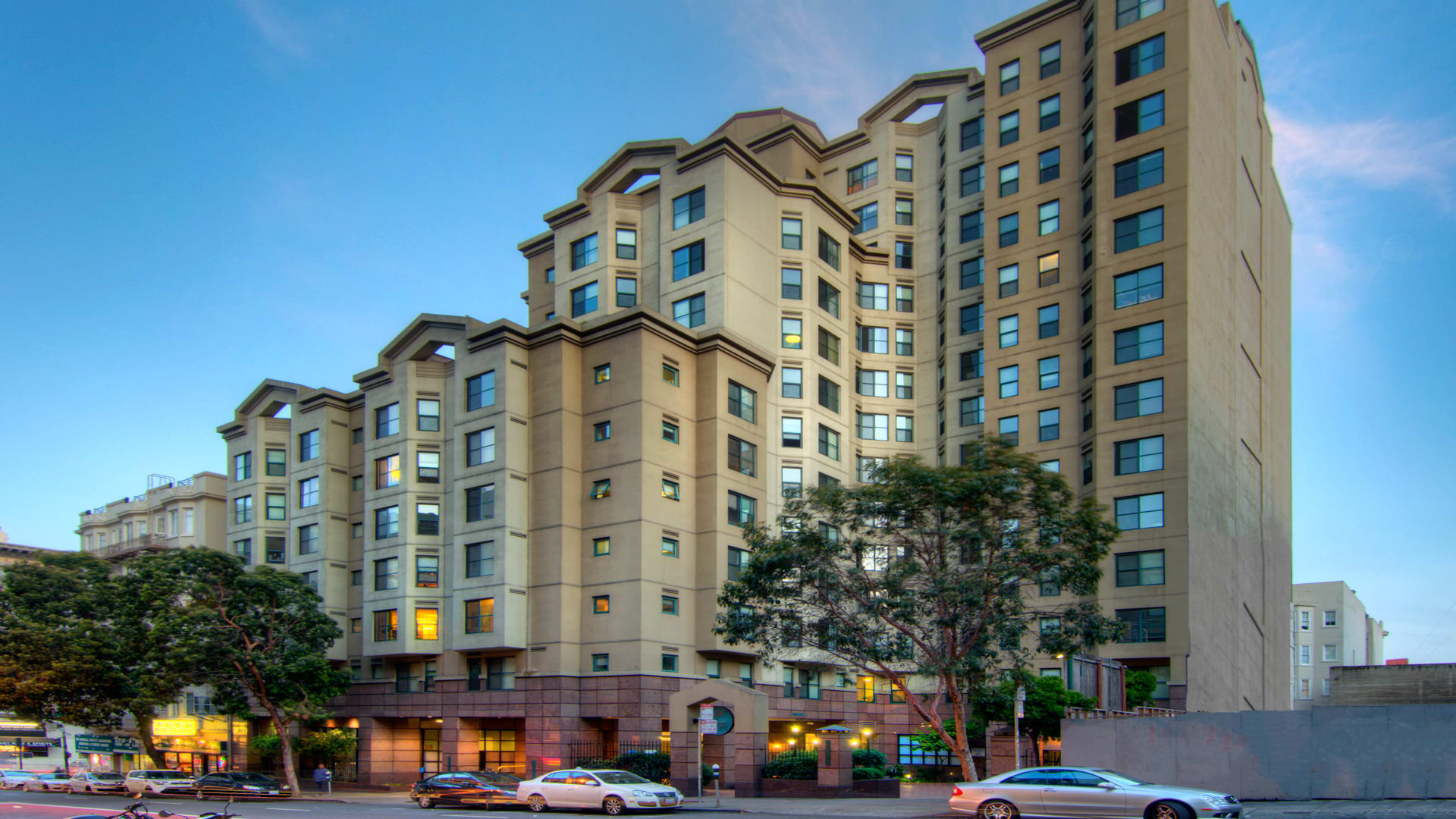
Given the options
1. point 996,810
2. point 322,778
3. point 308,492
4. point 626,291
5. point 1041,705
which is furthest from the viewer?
point 308,492

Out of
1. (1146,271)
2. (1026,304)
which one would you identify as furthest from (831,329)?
(1146,271)

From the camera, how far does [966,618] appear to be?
99.7 feet

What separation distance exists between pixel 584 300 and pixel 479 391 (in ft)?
31.3

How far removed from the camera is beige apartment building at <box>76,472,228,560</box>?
7175cm

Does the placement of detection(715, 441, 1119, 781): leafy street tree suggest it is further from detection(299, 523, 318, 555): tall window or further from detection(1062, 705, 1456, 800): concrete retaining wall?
detection(299, 523, 318, 555): tall window

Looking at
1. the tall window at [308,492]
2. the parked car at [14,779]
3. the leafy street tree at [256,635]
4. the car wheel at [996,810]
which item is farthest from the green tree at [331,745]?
the car wheel at [996,810]

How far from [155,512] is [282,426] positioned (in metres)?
21.3

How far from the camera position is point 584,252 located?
58281mm

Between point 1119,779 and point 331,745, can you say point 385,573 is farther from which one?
point 1119,779

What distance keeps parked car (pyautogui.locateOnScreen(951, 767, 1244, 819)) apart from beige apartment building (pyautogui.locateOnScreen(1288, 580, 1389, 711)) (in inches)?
3160

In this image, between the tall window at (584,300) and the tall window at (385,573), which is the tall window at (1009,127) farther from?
the tall window at (385,573)

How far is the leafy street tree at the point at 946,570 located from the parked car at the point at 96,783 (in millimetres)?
36192

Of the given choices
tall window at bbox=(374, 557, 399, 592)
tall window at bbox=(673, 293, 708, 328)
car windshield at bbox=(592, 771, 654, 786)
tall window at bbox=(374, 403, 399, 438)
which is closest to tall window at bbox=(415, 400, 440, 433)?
tall window at bbox=(374, 403, 399, 438)

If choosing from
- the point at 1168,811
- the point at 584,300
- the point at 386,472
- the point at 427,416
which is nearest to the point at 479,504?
the point at 427,416
